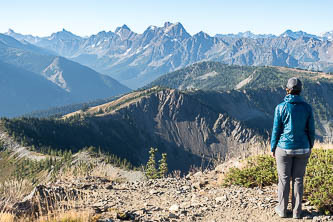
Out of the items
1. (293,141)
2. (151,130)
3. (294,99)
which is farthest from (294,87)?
(151,130)

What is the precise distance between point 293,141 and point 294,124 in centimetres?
49

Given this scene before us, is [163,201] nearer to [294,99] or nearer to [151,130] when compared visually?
[294,99]

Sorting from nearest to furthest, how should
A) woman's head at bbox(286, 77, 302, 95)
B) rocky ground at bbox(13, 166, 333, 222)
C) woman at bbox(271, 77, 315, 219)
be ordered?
1. woman at bbox(271, 77, 315, 219)
2. woman's head at bbox(286, 77, 302, 95)
3. rocky ground at bbox(13, 166, 333, 222)

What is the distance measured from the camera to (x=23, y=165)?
7206 centimetres

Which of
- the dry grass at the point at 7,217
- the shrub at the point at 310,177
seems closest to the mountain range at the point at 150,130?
the shrub at the point at 310,177

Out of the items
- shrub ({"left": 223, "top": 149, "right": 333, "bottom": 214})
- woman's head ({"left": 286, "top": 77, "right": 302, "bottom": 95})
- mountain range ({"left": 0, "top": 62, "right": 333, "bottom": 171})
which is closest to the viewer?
woman's head ({"left": 286, "top": 77, "right": 302, "bottom": 95})

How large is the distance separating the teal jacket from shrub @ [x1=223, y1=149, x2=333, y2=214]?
1.76 meters

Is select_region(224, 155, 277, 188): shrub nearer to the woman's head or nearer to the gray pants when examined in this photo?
the gray pants

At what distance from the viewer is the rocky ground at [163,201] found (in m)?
8.50

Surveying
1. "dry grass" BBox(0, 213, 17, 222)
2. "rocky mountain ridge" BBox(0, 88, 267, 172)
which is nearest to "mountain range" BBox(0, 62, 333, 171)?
"rocky mountain ridge" BBox(0, 88, 267, 172)

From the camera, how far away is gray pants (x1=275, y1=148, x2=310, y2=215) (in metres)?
8.17

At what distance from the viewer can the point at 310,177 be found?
10.0m

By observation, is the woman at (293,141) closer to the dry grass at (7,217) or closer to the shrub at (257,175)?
the shrub at (257,175)

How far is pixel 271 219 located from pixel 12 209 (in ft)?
24.5
